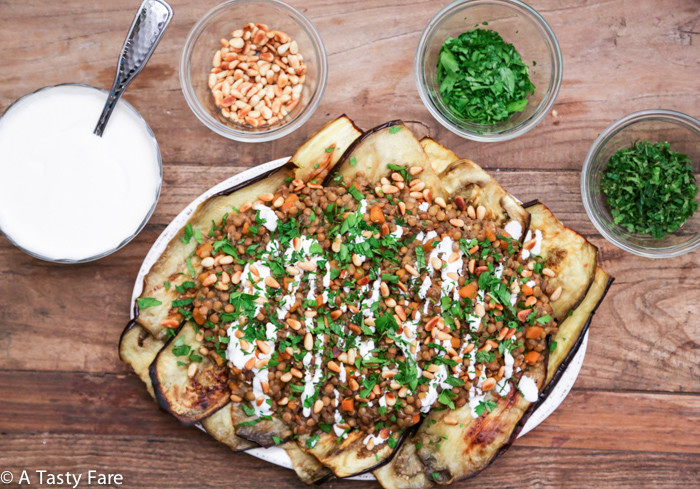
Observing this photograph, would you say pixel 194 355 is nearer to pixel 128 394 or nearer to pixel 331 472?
pixel 128 394

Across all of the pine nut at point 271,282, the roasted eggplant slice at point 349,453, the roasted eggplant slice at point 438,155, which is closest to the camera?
the pine nut at point 271,282

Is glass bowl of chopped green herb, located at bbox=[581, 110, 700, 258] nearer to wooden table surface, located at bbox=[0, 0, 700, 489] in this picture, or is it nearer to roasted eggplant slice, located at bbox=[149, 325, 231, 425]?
wooden table surface, located at bbox=[0, 0, 700, 489]

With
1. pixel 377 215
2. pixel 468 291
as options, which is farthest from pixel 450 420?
pixel 377 215

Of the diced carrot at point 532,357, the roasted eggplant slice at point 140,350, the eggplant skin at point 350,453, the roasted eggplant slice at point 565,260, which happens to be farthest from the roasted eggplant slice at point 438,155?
the roasted eggplant slice at point 140,350

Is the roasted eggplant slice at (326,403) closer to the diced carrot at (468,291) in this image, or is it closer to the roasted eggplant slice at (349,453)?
the roasted eggplant slice at (349,453)

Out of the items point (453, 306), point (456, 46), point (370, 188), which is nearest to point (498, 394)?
point (453, 306)

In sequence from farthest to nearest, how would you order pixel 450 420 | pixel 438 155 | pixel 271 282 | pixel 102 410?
1. pixel 102 410
2. pixel 438 155
3. pixel 450 420
4. pixel 271 282

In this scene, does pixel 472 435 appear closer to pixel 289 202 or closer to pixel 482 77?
pixel 289 202
